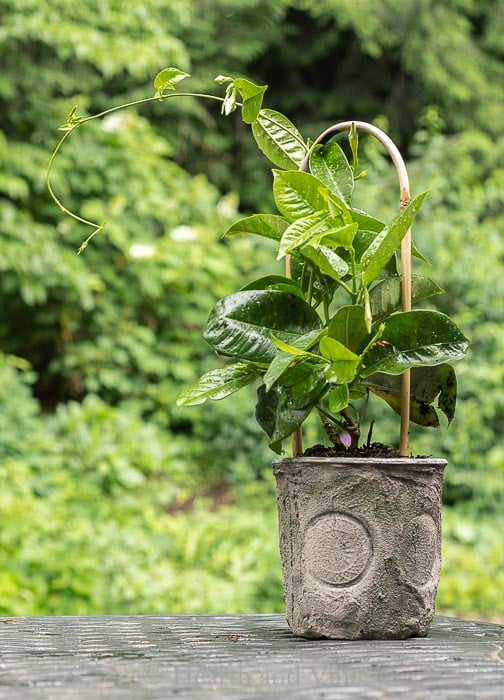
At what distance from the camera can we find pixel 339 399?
1.06 metres

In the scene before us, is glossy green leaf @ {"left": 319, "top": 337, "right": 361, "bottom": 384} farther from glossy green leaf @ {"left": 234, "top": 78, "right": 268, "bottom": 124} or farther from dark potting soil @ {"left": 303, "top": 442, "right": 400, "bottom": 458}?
glossy green leaf @ {"left": 234, "top": 78, "right": 268, "bottom": 124}

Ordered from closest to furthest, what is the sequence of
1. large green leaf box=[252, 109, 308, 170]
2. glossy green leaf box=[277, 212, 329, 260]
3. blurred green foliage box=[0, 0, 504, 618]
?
glossy green leaf box=[277, 212, 329, 260]
large green leaf box=[252, 109, 308, 170]
blurred green foliage box=[0, 0, 504, 618]

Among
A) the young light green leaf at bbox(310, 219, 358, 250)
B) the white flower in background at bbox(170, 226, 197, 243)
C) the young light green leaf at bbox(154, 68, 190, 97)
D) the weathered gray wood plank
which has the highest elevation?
the white flower in background at bbox(170, 226, 197, 243)

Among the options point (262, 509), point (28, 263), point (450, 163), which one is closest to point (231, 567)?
point (262, 509)

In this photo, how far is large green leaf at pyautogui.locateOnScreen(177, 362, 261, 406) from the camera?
3.75 ft

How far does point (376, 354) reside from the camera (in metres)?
1.12

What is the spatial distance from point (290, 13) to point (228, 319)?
243 inches

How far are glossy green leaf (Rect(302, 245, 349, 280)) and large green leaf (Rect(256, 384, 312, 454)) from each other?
169 mm

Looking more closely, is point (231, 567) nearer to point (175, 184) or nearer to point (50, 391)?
point (50, 391)

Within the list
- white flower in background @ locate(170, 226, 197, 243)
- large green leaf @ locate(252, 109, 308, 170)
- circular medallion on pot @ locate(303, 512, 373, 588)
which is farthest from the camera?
white flower in background @ locate(170, 226, 197, 243)

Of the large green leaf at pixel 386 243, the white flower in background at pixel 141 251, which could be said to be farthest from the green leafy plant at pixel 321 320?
the white flower in background at pixel 141 251

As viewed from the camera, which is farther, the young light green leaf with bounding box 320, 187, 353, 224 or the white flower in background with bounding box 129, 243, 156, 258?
the white flower in background with bounding box 129, 243, 156, 258

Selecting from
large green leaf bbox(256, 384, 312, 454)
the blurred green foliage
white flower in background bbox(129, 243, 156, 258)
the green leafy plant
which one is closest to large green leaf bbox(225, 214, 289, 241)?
the green leafy plant

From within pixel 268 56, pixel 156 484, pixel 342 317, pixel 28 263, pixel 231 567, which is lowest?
pixel 231 567
